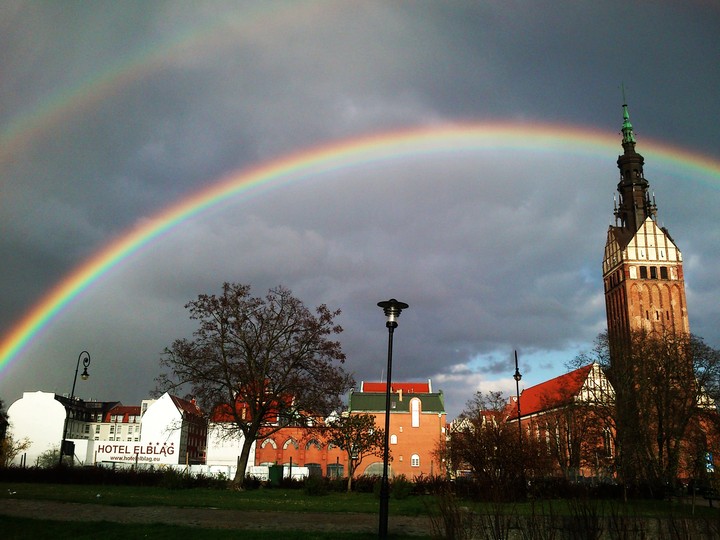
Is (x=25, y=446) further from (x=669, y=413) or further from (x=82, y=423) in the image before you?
(x=669, y=413)

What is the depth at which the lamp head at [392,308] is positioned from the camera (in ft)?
60.2

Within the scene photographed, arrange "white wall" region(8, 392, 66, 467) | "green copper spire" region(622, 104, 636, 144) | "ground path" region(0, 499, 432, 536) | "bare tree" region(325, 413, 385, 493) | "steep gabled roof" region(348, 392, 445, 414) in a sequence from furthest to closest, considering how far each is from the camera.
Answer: "green copper spire" region(622, 104, 636, 144) → "steep gabled roof" region(348, 392, 445, 414) → "white wall" region(8, 392, 66, 467) → "bare tree" region(325, 413, 385, 493) → "ground path" region(0, 499, 432, 536)

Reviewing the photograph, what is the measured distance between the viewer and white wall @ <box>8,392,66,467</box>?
3329 inches

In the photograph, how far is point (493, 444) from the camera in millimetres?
29578

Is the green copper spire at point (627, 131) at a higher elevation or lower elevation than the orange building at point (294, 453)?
higher

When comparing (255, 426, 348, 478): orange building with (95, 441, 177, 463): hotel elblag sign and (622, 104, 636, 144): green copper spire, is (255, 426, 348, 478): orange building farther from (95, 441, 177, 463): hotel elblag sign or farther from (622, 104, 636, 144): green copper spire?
(622, 104, 636, 144): green copper spire

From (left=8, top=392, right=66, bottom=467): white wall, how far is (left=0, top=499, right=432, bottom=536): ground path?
232 feet

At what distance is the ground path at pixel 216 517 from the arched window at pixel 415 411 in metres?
63.9

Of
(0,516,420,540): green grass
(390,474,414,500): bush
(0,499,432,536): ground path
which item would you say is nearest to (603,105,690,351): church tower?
(390,474,414,500): bush

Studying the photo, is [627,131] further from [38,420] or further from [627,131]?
[38,420]

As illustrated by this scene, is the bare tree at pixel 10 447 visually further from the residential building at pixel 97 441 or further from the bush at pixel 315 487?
the bush at pixel 315 487

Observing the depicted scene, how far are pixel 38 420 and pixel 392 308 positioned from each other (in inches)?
3304

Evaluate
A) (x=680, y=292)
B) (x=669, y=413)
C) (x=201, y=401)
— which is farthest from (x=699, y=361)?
(x=680, y=292)

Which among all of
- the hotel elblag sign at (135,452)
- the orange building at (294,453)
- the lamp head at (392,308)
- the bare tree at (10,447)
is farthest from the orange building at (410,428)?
the lamp head at (392,308)
